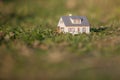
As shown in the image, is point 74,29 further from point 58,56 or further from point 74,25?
point 58,56

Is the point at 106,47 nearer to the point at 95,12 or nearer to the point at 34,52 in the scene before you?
the point at 34,52

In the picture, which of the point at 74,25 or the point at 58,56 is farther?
the point at 74,25

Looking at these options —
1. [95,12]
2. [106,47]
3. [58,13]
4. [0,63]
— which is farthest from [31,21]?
[0,63]

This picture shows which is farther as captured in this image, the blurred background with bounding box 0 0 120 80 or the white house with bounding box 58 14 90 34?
the white house with bounding box 58 14 90 34

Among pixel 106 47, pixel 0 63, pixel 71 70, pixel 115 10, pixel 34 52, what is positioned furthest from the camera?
pixel 115 10

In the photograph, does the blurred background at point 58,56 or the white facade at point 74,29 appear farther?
the white facade at point 74,29

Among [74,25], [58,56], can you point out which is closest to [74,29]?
[74,25]

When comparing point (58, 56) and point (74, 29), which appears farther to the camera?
point (74, 29)

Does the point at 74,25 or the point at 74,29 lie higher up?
the point at 74,25

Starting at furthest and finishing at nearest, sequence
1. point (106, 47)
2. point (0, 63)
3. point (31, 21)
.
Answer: point (31, 21) < point (106, 47) < point (0, 63)

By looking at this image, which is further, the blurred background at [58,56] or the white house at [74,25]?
the white house at [74,25]

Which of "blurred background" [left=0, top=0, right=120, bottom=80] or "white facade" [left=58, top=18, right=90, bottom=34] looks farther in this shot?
"white facade" [left=58, top=18, right=90, bottom=34]

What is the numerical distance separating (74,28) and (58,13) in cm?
1748

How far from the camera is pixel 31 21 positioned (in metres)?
51.8
